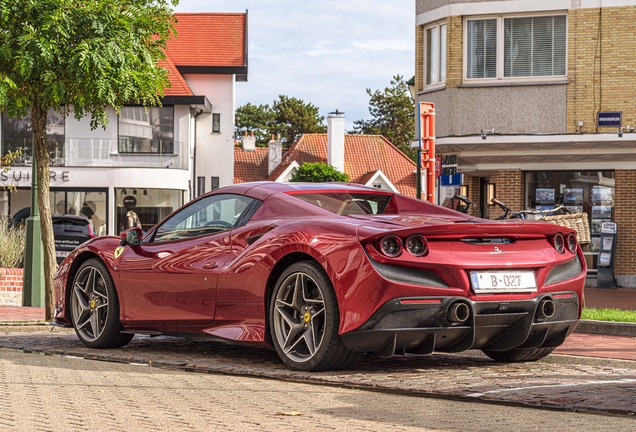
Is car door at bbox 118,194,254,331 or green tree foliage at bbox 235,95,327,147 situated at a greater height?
green tree foliage at bbox 235,95,327,147

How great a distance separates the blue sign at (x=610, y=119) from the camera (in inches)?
942

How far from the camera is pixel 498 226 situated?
748 centimetres

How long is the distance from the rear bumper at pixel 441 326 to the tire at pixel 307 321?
0.65 feet

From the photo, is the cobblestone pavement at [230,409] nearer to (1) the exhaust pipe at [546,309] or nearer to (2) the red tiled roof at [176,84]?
(1) the exhaust pipe at [546,309]

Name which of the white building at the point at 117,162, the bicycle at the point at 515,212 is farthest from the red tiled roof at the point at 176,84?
the bicycle at the point at 515,212

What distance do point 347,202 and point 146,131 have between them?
42.3 metres

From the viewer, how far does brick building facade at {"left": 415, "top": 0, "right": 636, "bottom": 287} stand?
24141 mm

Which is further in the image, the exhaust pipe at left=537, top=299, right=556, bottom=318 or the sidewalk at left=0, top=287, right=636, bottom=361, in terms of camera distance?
the sidewalk at left=0, top=287, right=636, bottom=361

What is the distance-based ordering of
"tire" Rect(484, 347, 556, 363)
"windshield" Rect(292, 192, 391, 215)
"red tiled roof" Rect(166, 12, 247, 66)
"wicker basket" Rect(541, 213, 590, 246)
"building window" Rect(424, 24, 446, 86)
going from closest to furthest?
"windshield" Rect(292, 192, 391, 215) < "tire" Rect(484, 347, 556, 363) < "wicker basket" Rect(541, 213, 590, 246) < "building window" Rect(424, 24, 446, 86) < "red tiled roof" Rect(166, 12, 247, 66)

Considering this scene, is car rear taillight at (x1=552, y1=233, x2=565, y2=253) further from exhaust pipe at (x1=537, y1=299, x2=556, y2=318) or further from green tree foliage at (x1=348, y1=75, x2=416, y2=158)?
green tree foliage at (x1=348, y1=75, x2=416, y2=158)

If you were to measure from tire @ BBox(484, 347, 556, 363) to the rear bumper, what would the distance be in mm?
807

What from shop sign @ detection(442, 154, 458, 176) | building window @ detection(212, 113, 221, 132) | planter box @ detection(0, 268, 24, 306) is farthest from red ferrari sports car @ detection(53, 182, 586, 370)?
building window @ detection(212, 113, 221, 132)

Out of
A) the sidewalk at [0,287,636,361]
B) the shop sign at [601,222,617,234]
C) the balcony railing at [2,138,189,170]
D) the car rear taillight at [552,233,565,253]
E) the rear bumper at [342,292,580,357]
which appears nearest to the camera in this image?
the rear bumper at [342,292,580,357]

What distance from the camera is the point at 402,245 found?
719cm
